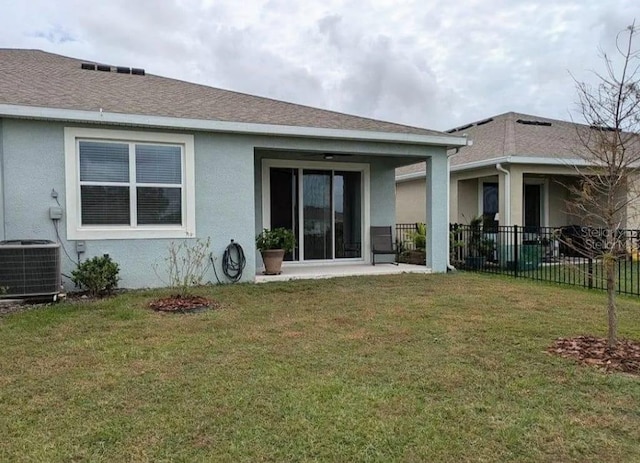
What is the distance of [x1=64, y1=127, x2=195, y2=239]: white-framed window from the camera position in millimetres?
7668

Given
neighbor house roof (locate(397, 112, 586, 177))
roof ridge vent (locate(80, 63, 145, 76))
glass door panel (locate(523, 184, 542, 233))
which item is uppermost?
roof ridge vent (locate(80, 63, 145, 76))

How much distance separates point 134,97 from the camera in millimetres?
8992

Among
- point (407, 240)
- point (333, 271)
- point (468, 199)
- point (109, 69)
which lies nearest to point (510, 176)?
point (468, 199)

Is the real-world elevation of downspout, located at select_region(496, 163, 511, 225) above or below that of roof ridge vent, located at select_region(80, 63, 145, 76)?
below

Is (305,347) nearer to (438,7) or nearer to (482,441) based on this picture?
(482,441)

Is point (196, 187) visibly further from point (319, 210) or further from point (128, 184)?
point (319, 210)

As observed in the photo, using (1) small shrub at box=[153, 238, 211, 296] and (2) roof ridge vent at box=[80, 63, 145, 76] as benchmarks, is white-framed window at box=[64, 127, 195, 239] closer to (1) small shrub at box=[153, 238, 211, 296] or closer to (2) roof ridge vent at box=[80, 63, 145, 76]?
(1) small shrub at box=[153, 238, 211, 296]

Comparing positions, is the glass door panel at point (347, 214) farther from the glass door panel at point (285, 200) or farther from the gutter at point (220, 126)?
the gutter at point (220, 126)

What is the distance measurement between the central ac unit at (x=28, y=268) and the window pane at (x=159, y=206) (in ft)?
5.21

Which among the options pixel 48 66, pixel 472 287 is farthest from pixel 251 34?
pixel 472 287

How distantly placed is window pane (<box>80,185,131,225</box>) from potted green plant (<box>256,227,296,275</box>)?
2664 mm

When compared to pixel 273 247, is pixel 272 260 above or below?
below

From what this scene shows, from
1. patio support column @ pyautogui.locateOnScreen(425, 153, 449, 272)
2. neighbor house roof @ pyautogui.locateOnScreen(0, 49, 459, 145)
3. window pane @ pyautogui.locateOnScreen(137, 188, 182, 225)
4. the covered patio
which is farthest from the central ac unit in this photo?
patio support column @ pyautogui.locateOnScreen(425, 153, 449, 272)

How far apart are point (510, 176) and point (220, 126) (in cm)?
802
